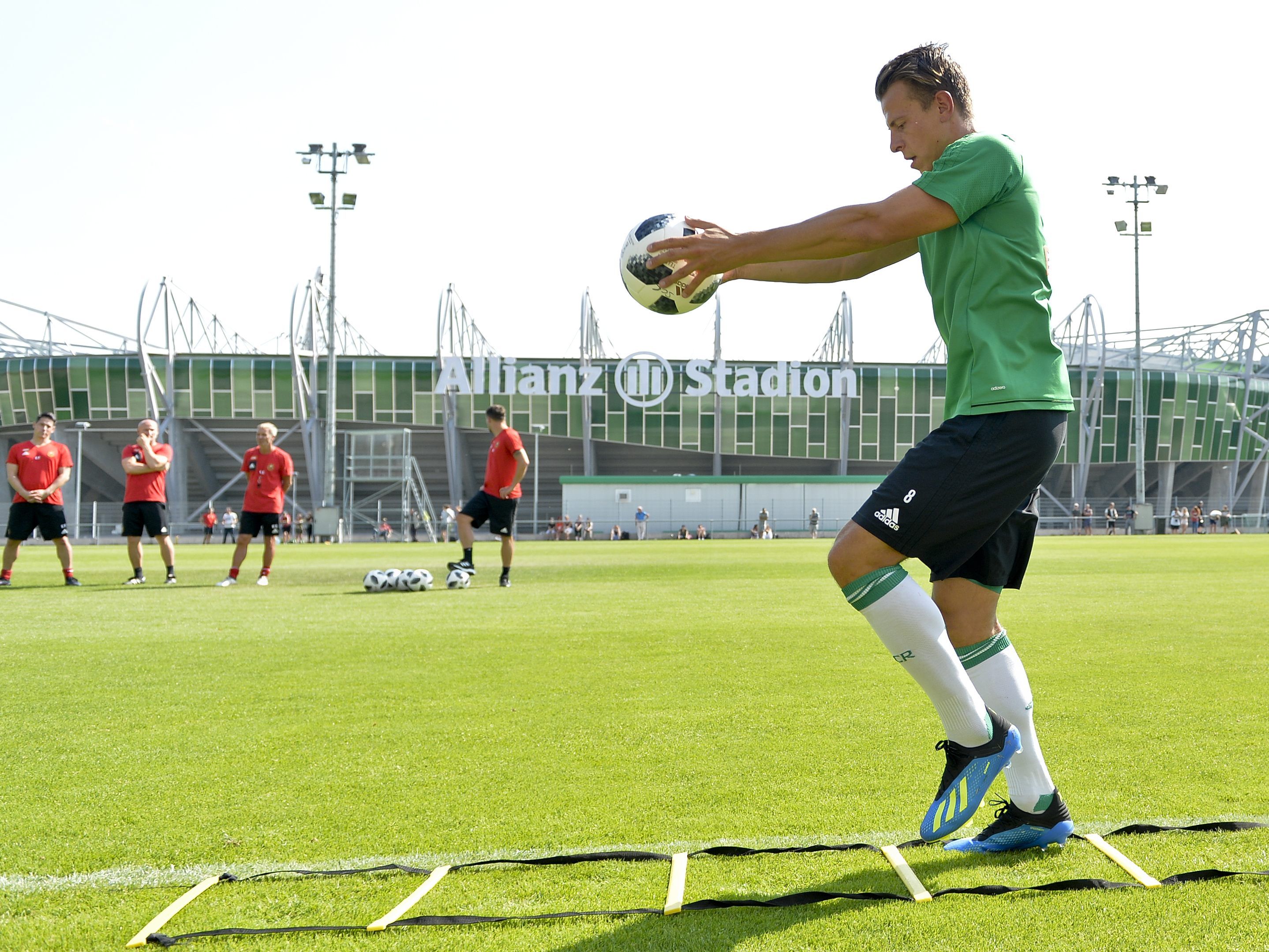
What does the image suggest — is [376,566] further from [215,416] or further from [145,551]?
[215,416]

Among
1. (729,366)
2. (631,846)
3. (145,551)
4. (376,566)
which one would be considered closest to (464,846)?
(631,846)

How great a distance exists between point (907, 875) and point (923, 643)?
1.99 ft

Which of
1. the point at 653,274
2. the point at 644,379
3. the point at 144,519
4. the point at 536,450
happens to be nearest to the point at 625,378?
the point at 644,379

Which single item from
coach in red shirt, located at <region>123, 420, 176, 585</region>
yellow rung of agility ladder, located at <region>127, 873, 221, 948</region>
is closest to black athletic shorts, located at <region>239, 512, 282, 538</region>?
coach in red shirt, located at <region>123, 420, 176, 585</region>

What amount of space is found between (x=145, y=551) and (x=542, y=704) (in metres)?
26.7

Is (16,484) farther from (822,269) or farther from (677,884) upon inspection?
(677,884)

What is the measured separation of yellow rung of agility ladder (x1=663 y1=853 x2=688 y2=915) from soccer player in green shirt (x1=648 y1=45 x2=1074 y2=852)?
2.36ft

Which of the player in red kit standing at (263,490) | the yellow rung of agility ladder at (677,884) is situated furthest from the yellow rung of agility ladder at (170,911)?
the player in red kit standing at (263,490)

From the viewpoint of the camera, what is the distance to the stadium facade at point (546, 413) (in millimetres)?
59406

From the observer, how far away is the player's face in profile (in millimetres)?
3139

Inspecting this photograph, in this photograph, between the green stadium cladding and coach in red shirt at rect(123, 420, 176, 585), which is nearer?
coach in red shirt at rect(123, 420, 176, 585)

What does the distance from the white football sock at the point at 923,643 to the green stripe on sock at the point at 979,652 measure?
24 cm

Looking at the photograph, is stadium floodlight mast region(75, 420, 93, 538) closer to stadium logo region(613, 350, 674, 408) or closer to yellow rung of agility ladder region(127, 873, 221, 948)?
stadium logo region(613, 350, 674, 408)

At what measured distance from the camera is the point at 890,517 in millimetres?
2918
